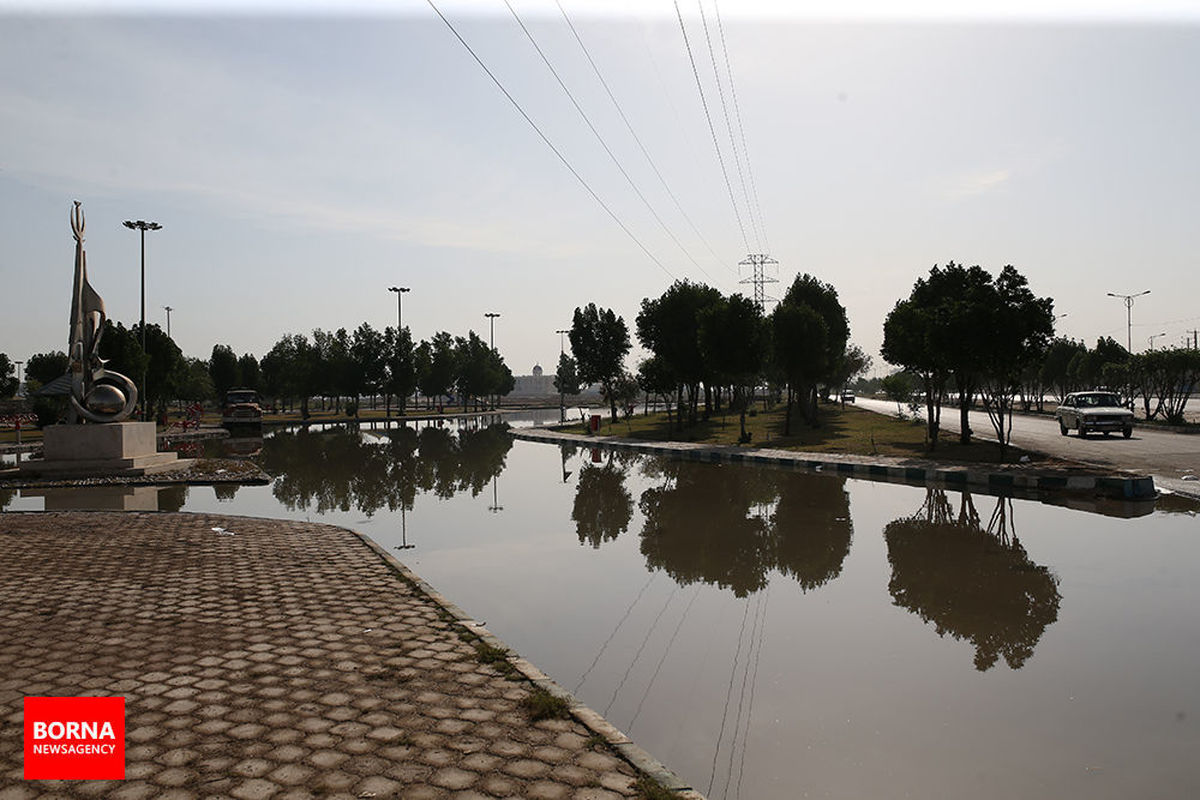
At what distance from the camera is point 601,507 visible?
16.4m

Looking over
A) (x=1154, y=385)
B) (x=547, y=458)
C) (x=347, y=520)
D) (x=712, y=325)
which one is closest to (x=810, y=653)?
(x=347, y=520)

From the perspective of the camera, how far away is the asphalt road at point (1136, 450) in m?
19.1

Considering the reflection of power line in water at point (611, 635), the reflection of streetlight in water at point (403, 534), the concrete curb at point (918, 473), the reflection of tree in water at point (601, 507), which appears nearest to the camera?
the reflection of power line in water at point (611, 635)

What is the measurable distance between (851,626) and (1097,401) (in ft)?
98.9

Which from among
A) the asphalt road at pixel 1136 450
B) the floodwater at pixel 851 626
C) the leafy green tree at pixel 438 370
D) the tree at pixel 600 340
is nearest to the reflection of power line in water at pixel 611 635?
the floodwater at pixel 851 626

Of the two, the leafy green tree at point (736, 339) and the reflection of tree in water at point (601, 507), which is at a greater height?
the leafy green tree at point (736, 339)

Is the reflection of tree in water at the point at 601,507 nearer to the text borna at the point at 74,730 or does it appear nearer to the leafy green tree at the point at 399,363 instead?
the text borna at the point at 74,730

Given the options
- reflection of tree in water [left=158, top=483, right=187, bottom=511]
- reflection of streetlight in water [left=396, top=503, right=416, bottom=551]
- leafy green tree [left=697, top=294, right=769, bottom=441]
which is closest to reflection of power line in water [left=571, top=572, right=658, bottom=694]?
reflection of streetlight in water [left=396, top=503, right=416, bottom=551]

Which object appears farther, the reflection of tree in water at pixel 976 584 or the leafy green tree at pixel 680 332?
the leafy green tree at pixel 680 332

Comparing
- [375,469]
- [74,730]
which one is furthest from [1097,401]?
[74,730]

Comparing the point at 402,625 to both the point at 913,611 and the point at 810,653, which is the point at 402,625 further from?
the point at 913,611

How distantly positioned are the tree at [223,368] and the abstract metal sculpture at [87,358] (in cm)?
6261

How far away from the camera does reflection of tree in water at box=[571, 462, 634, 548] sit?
43.7ft

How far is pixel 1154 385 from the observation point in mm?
39000
